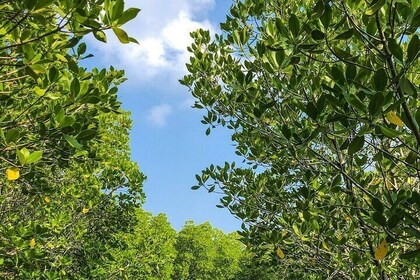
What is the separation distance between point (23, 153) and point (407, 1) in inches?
122

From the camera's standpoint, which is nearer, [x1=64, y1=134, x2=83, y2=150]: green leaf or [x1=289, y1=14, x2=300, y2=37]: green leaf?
[x1=289, y1=14, x2=300, y2=37]: green leaf

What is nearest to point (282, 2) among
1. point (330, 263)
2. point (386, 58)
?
point (386, 58)

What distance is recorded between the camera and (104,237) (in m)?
12.2

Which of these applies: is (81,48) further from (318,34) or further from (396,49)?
(396,49)

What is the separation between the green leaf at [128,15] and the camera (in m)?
2.38

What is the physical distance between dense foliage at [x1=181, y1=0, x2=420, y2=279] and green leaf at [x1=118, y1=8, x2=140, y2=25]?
3.78 ft

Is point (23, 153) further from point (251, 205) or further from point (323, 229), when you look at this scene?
point (251, 205)

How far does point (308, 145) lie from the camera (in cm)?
403

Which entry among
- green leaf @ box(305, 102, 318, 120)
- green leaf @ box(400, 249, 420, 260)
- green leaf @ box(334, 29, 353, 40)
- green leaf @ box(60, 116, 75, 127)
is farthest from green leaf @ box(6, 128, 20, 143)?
green leaf @ box(400, 249, 420, 260)

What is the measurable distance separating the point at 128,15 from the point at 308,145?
95.8 inches

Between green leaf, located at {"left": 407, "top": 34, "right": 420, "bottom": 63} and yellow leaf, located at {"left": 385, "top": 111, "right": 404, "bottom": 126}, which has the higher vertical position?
green leaf, located at {"left": 407, "top": 34, "right": 420, "bottom": 63}

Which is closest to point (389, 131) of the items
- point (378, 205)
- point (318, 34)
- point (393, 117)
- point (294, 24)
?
point (393, 117)

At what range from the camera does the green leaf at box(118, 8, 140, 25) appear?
2383 mm

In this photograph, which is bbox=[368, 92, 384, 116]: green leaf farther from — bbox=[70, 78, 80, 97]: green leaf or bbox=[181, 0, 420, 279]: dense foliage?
bbox=[70, 78, 80, 97]: green leaf
